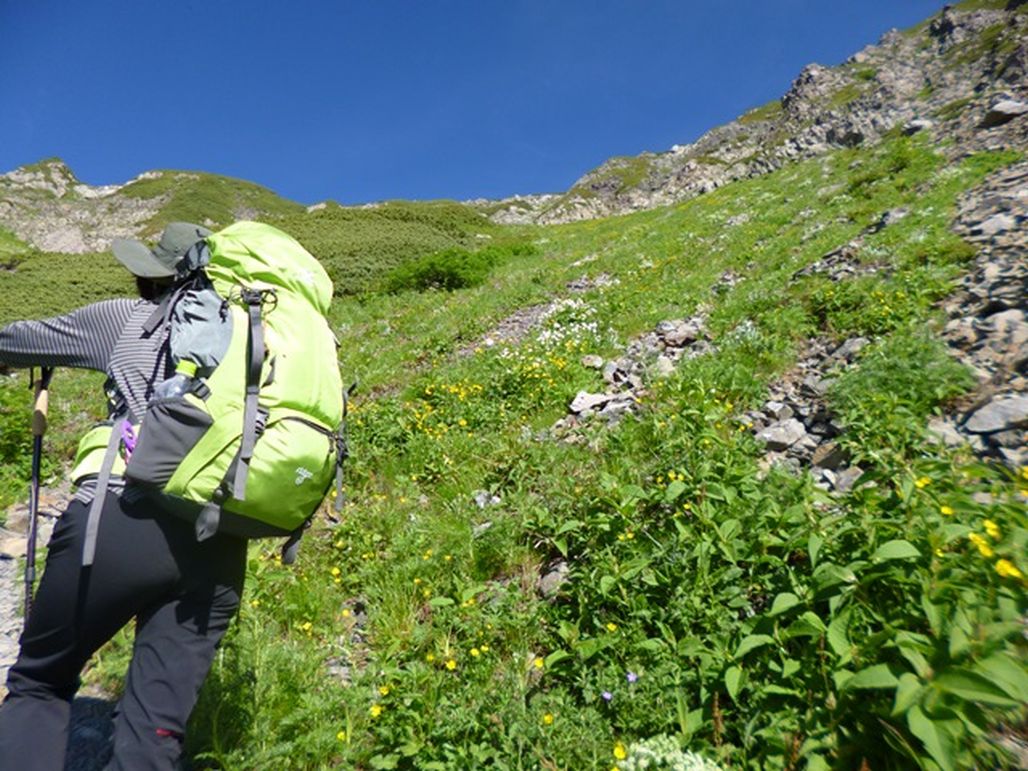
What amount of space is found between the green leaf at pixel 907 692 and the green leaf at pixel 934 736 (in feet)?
0.12

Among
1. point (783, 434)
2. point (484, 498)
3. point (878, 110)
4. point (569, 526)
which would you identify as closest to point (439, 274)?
point (484, 498)

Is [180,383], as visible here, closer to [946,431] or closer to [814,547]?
[814,547]

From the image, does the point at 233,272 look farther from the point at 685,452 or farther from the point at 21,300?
the point at 21,300

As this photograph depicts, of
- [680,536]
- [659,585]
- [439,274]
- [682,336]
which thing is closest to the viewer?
[659,585]

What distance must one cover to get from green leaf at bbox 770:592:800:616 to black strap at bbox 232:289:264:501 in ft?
8.94

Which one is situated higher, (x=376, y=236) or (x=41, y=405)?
(x=376, y=236)

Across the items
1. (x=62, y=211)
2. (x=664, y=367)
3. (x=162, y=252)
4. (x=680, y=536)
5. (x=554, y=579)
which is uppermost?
(x=62, y=211)

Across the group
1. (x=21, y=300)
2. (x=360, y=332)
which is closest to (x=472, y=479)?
(x=360, y=332)

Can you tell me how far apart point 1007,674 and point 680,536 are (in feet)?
6.33

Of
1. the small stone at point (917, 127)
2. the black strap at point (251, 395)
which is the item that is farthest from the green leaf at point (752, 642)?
the small stone at point (917, 127)

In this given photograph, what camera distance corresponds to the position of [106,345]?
2.56 meters

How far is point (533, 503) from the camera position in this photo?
507 cm

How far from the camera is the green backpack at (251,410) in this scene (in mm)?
2180

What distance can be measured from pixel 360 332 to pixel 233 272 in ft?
39.7
